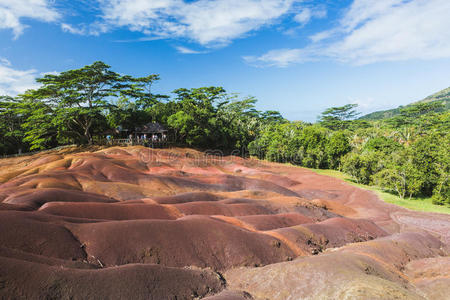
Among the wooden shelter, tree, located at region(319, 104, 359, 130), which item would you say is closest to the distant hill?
tree, located at region(319, 104, 359, 130)

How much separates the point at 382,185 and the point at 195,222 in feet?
84.5

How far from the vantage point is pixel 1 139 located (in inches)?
1447

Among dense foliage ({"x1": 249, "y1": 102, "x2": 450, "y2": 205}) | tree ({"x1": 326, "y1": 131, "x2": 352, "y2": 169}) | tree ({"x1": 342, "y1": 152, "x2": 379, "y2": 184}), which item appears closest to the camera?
dense foliage ({"x1": 249, "y1": 102, "x2": 450, "y2": 205})

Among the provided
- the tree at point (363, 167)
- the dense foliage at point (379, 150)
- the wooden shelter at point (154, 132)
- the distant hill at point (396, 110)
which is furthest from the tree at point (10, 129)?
the distant hill at point (396, 110)

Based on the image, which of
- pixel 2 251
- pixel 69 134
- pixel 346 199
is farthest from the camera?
pixel 69 134

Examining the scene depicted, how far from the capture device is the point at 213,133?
45.7 m

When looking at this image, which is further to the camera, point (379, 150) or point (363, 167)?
point (379, 150)

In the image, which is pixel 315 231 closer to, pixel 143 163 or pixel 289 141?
pixel 143 163

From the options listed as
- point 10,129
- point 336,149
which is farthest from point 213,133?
point 10,129

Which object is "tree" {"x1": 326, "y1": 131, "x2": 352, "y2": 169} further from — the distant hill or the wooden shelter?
the distant hill

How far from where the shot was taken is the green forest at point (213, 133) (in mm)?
25109

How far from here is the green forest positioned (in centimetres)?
2511

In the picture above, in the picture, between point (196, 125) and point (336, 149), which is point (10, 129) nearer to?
point (196, 125)

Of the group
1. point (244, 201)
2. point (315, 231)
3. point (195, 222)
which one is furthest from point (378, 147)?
point (195, 222)
